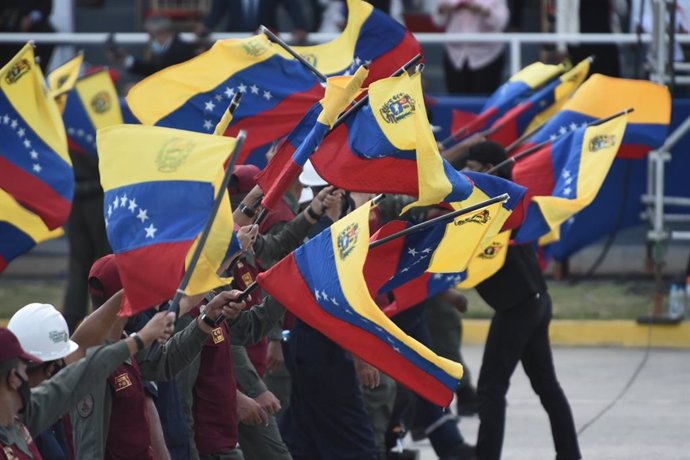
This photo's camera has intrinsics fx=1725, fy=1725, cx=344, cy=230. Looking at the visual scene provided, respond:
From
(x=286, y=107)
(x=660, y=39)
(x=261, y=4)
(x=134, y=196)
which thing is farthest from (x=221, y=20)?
(x=134, y=196)

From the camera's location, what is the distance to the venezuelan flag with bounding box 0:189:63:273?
9.07 metres

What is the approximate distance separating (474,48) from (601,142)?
6189 mm

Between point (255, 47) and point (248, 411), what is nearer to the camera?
point (248, 411)

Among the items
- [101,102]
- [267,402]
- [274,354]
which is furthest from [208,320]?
[101,102]

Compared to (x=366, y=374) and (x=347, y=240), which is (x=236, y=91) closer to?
(x=366, y=374)

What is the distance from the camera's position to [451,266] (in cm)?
804

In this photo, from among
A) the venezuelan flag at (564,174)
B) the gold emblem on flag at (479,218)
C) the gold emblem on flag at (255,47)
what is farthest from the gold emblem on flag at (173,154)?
the venezuelan flag at (564,174)

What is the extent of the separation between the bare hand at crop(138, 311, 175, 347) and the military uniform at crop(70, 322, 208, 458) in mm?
306

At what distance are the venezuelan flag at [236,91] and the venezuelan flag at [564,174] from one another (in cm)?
143

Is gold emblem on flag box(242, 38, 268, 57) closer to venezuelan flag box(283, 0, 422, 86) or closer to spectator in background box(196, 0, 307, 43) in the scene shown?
venezuelan flag box(283, 0, 422, 86)

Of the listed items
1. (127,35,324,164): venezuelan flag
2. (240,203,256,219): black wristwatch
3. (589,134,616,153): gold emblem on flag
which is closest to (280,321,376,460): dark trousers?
(240,203,256,219): black wristwatch

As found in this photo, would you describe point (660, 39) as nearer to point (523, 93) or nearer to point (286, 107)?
point (523, 93)

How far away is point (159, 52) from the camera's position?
630 inches

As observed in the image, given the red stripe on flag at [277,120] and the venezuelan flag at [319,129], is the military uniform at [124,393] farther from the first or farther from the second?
the red stripe on flag at [277,120]
